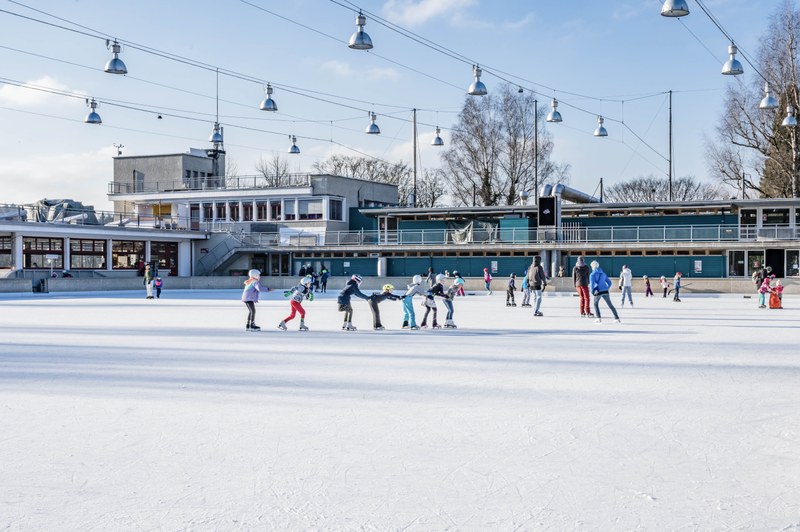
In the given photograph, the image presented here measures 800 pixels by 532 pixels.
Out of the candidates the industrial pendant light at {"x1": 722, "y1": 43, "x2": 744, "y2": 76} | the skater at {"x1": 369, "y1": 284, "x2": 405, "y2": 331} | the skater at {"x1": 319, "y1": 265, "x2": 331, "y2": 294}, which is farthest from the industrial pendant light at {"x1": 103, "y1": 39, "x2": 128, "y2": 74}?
the skater at {"x1": 319, "y1": 265, "x2": 331, "y2": 294}

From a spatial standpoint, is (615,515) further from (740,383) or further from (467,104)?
(467,104)

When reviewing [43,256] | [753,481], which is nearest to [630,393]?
[753,481]

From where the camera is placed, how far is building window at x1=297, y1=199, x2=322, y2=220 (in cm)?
5547

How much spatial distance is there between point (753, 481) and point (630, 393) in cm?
352

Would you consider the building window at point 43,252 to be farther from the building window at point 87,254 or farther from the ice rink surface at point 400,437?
the ice rink surface at point 400,437

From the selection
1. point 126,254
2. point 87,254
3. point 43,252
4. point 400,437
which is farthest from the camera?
point 126,254

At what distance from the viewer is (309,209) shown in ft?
183

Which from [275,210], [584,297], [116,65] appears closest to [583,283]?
[584,297]

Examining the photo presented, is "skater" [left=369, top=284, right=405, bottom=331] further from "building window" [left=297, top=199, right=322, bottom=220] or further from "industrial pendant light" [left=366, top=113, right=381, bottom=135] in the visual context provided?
"building window" [left=297, top=199, right=322, bottom=220]

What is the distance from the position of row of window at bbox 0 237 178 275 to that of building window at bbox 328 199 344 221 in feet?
32.9

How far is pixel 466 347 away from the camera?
14039 mm

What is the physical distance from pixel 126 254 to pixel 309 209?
12075mm

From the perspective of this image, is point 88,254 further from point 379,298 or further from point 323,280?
point 379,298

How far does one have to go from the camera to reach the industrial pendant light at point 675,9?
46.4 feet
